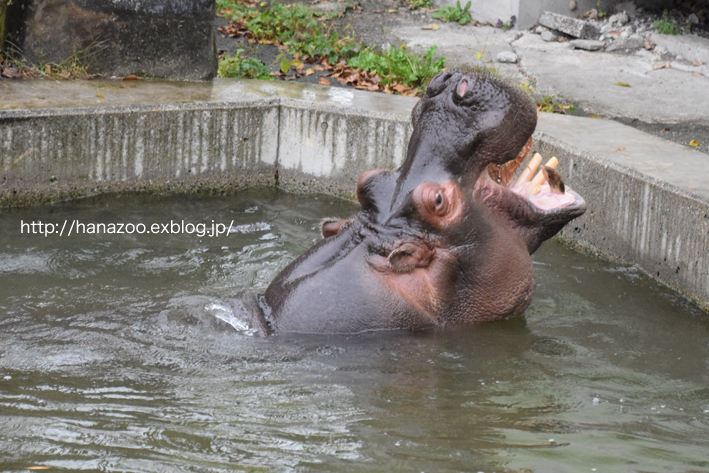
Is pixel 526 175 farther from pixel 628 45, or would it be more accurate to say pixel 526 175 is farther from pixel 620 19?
pixel 620 19

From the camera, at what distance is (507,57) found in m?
9.91

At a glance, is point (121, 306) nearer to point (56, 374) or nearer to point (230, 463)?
point (56, 374)

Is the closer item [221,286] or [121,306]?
[121,306]

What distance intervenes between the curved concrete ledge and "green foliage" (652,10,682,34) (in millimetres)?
4791

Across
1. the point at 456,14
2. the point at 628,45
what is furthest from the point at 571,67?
the point at 456,14

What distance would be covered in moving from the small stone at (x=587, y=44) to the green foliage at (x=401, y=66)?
279 centimetres

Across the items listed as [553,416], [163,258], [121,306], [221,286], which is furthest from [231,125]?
[553,416]

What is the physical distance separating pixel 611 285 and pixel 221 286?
7.28 feet

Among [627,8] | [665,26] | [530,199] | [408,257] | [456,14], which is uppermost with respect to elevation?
[627,8]

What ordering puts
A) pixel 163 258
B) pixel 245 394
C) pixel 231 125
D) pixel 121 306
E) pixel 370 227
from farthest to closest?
pixel 231 125 < pixel 163 258 < pixel 121 306 < pixel 370 227 < pixel 245 394

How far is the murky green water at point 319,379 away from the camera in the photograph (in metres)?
2.54

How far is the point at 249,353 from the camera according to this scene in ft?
11.4

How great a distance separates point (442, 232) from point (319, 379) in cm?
76

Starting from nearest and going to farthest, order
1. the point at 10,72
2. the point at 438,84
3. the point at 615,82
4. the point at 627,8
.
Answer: the point at 438,84
the point at 10,72
the point at 615,82
the point at 627,8
